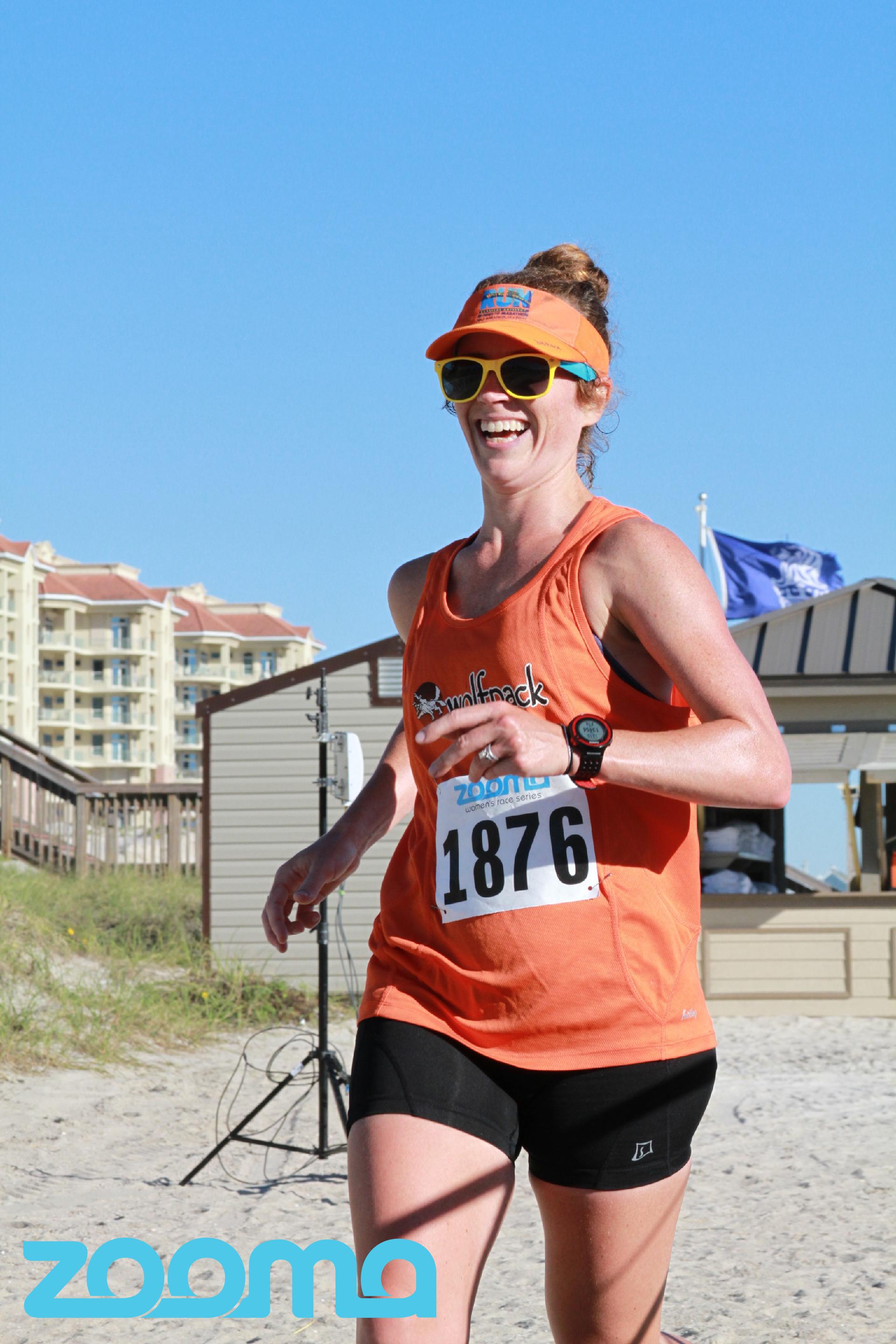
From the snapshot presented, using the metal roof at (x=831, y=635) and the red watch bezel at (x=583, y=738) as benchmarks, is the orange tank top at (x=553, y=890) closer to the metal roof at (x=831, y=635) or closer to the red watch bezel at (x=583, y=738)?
the red watch bezel at (x=583, y=738)

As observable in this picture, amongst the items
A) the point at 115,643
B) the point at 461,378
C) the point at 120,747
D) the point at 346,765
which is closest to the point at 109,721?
the point at 120,747

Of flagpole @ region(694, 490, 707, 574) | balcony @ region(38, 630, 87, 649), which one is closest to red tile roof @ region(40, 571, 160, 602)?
balcony @ region(38, 630, 87, 649)

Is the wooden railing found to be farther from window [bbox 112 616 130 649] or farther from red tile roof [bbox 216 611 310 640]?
red tile roof [bbox 216 611 310 640]

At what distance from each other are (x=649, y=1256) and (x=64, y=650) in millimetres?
96280

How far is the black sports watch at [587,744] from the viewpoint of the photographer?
1827 mm

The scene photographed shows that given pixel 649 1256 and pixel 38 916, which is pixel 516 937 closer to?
pixel 649 1256

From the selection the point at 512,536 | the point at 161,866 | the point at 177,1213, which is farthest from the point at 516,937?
the point at 161,866

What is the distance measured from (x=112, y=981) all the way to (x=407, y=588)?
862 centimetres

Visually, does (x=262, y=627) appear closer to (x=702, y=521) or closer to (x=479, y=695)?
(x=702, y=521)

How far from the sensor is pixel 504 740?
1.76 metres

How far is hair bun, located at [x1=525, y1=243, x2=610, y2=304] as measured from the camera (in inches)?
95.5

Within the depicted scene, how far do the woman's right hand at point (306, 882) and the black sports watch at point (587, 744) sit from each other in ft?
2.42

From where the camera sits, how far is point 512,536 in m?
2.32

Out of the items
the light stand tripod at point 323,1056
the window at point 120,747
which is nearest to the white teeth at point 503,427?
the light stand tripod at point 323,1056
